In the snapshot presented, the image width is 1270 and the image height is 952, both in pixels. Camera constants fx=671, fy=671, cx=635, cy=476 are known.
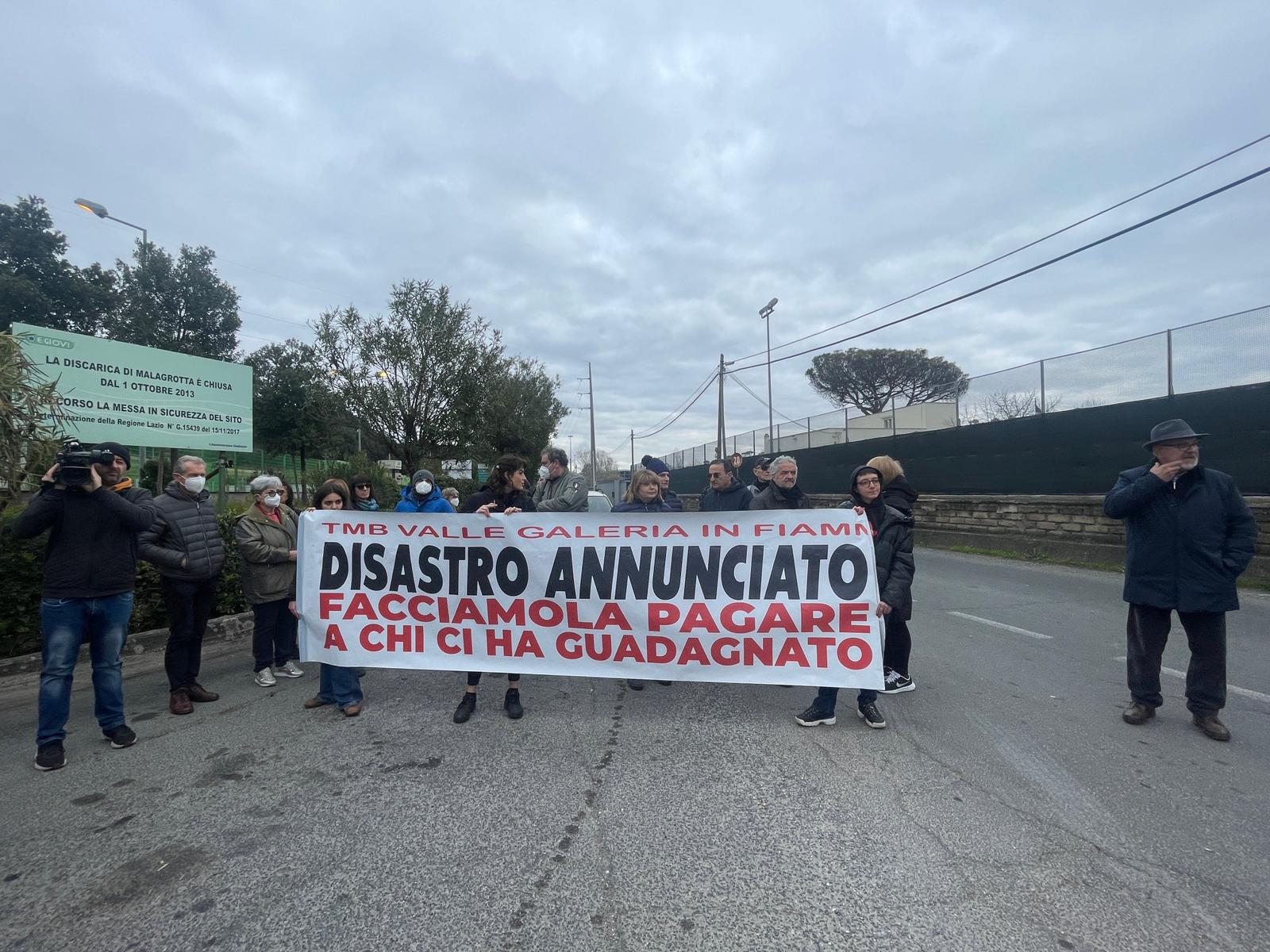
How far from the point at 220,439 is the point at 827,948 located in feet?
36.4

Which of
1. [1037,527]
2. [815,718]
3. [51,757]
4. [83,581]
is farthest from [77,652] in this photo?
[1037,527]

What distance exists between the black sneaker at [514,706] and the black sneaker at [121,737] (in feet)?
7.03

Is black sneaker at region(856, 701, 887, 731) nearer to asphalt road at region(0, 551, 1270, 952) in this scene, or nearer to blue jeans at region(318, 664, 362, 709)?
asphalt road at region(0, 551, 1270, 952)

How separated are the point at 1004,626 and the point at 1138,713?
3.07 meters

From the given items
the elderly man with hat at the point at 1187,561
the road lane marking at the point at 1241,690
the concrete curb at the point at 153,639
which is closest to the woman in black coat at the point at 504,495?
the concrete curb at the point at 153,639

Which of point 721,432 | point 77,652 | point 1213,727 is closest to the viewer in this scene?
point 77,652

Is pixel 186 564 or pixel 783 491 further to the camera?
pixel 783 491

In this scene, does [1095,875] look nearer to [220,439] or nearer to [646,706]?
[646,706]

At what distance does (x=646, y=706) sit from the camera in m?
4.57

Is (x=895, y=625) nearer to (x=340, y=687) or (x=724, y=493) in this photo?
(x=724, y=493)

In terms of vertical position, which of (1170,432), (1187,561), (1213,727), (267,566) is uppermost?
(1170,432)

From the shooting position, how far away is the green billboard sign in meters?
A: 8.33

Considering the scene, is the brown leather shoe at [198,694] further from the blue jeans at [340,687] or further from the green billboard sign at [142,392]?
the green billboard sign at [142,392]

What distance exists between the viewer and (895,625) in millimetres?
4605
